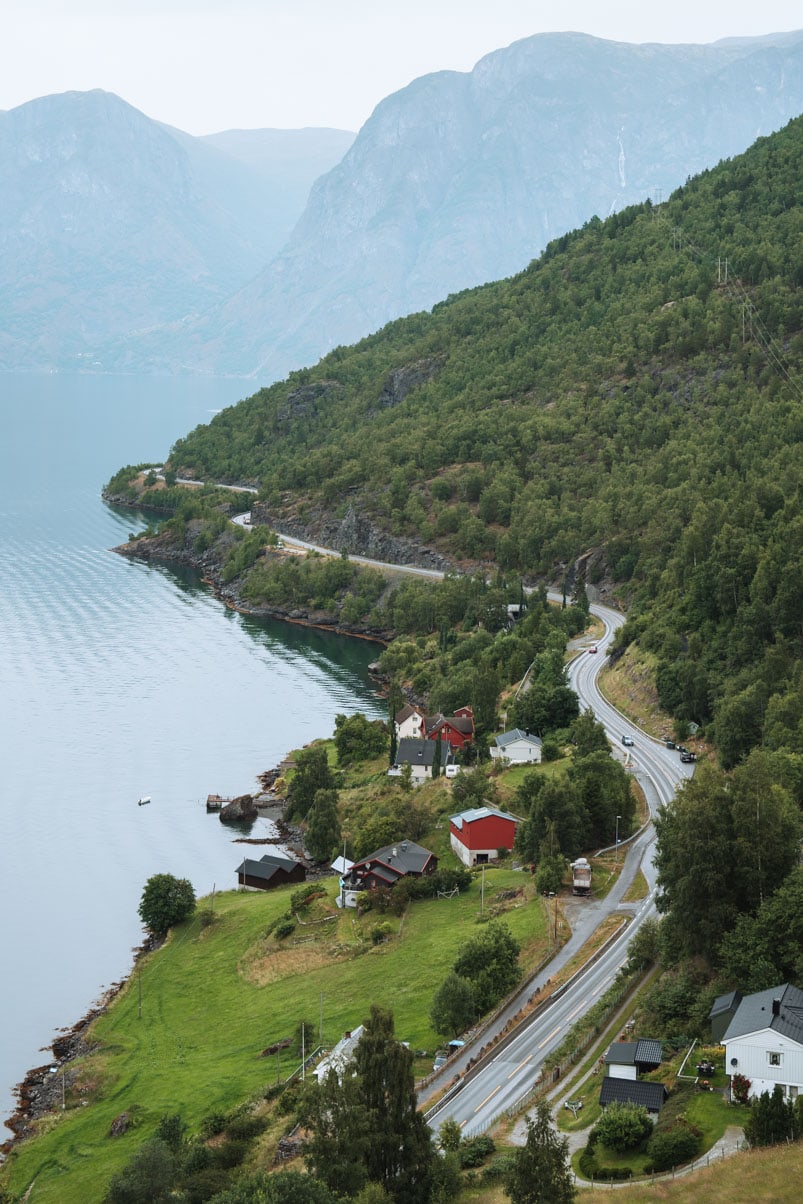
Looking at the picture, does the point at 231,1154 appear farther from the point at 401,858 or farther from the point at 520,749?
the point at 520,749

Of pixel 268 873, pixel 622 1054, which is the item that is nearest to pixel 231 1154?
pixel 622 1054

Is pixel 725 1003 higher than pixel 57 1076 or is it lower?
higher

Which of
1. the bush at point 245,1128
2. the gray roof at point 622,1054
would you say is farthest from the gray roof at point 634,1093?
the bush at point 245,1128

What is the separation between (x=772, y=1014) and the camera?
41281 millimetres

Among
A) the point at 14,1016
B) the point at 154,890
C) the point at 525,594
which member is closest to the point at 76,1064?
the point at 14,1016

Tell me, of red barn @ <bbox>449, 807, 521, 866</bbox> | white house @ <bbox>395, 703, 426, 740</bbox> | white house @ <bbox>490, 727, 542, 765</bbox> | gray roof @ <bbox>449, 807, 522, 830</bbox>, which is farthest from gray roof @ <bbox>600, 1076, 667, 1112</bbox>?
white house @ <bbox>395, 703, 426, 740</bbox>

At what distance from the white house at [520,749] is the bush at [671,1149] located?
1808 inches

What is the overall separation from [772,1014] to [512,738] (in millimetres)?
45229

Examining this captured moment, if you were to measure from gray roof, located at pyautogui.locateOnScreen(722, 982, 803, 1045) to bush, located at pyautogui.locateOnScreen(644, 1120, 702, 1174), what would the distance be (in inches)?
146

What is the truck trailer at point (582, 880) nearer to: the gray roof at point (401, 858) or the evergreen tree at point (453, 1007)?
the gray roof at point (401, 858)

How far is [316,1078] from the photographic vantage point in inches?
1954

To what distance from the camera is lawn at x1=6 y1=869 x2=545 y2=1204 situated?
52.2 meters

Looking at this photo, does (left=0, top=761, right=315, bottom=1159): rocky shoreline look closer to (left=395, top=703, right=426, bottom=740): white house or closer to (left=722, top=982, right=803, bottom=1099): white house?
(left=722, top=982, right=803, bottom=1099): white house

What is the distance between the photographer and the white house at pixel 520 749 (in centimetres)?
8500
